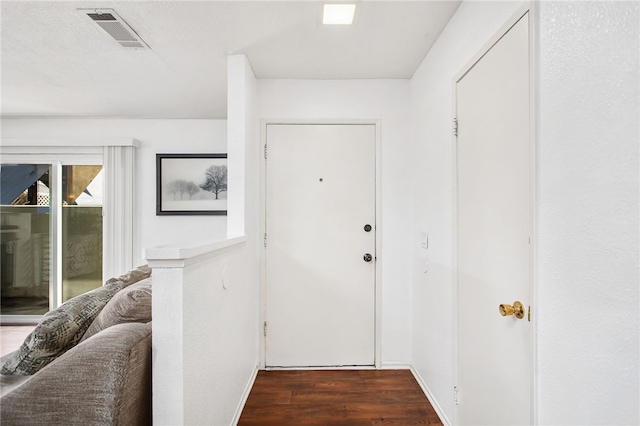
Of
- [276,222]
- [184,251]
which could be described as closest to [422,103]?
[276,222]

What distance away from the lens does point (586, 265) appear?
0.91 m

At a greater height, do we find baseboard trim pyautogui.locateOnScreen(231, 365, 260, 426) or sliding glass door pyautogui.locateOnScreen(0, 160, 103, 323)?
sliding glass door pyautogui.locateOnScreen(0, 160, 103, 323)

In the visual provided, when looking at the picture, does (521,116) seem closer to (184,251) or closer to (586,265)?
(586,265)

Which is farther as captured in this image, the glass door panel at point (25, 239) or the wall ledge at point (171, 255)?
the glass door panel at point (25, 239)

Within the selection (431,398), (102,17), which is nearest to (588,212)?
(431,398)

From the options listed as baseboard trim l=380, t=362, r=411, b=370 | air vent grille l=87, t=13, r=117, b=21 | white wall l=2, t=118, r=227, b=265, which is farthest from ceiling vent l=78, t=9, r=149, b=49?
baseboard trim l=380, t=362, r=411, b=370

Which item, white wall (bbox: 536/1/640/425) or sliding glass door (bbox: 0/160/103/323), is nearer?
white wall (bbox: 536/1/640/425)

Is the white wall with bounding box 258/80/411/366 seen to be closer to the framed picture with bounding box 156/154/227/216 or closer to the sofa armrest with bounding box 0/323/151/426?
the framed picture with bounding box 156/154/227/216

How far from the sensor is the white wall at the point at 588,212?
2.58 ft

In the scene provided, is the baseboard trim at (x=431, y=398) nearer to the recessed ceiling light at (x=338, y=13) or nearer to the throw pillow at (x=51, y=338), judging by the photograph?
the throw pillow at (x=51, y=338)

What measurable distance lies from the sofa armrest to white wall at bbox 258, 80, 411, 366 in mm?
2019

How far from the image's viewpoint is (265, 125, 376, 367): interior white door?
2705 mm

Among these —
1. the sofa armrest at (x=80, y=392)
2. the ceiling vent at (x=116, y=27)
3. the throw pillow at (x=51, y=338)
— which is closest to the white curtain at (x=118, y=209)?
the ceiling vent at (x=116, y=27)

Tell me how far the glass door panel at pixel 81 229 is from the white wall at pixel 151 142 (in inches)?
18.4
